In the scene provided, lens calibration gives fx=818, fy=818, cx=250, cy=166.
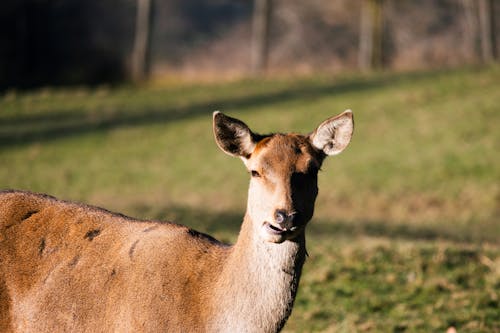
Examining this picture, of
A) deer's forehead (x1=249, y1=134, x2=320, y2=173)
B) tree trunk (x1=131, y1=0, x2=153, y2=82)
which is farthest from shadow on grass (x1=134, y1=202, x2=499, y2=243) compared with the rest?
tree trunk (x1=131, y1=0, x2=153, y2=82)

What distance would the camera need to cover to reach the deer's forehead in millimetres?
5062

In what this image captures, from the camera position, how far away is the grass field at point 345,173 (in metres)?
9.14

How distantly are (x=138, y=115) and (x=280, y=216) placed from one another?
22.0 m

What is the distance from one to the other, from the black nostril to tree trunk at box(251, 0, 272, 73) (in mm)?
29397

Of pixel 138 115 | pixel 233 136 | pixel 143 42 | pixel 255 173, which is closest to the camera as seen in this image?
pixel 255 173

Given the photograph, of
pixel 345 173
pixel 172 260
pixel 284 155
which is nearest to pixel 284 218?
pixel 284 155

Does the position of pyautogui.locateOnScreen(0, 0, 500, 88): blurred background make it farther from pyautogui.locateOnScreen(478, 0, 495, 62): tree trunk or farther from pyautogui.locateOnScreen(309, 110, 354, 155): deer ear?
pyautogui.locateOnScreen(309, 110, 354, 155): deer ear

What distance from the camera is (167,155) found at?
2228 centimetres

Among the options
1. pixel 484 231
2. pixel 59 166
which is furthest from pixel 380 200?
pixel 59 166

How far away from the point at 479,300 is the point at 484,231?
6829mm

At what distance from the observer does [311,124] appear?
2355 centimetres

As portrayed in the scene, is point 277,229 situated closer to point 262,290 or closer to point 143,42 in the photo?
point 262,290

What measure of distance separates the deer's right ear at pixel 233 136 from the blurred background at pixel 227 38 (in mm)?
28592

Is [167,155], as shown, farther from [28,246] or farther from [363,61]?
[28,246]
